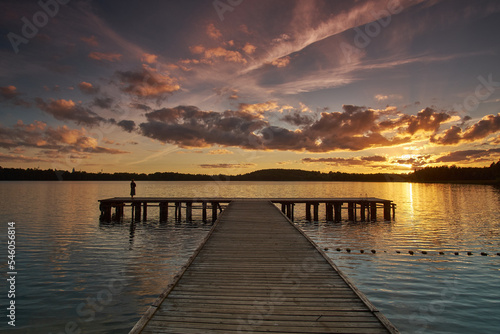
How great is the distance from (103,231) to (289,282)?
2007 cm

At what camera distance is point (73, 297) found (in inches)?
412

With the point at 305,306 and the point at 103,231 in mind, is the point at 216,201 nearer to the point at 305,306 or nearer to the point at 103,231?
the point at 103,231

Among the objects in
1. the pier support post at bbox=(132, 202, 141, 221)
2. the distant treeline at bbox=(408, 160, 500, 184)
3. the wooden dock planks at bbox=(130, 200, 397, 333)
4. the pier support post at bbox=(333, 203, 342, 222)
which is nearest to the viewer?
the wooden dock planks at bbox=(130, 200, 397, 333)

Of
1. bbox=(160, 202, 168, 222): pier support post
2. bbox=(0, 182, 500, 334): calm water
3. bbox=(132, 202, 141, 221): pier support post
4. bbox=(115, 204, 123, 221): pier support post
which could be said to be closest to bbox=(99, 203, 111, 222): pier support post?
bbox=(115, 204, 123, 221): pier support post

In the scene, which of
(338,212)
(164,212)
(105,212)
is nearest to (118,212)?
(105,212)

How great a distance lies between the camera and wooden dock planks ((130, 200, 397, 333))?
19.1 ft

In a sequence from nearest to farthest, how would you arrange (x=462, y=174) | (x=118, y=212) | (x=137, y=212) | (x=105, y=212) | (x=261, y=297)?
1. (x=261, y=297)
2. (x=105, y=212)
3. (x=137, y=212)
4. (x=118, y=212)
5. (x=462, y=174)

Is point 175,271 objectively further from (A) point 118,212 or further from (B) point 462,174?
(B) point 462,174

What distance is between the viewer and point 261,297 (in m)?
7.09

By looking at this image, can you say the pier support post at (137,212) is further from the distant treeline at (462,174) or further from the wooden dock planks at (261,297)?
the distant treeline at (462,174)

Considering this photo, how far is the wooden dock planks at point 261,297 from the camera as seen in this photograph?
581cm

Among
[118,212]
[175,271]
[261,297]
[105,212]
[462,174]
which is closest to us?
[261,297]

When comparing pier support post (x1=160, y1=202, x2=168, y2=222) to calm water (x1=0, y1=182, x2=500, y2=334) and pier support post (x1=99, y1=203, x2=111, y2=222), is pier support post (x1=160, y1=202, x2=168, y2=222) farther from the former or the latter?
pier support post (x1=99, y1=203, x2=111, y2=222)

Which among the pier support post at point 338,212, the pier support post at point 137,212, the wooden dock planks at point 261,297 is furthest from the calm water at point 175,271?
the pier support post at point 137,212
